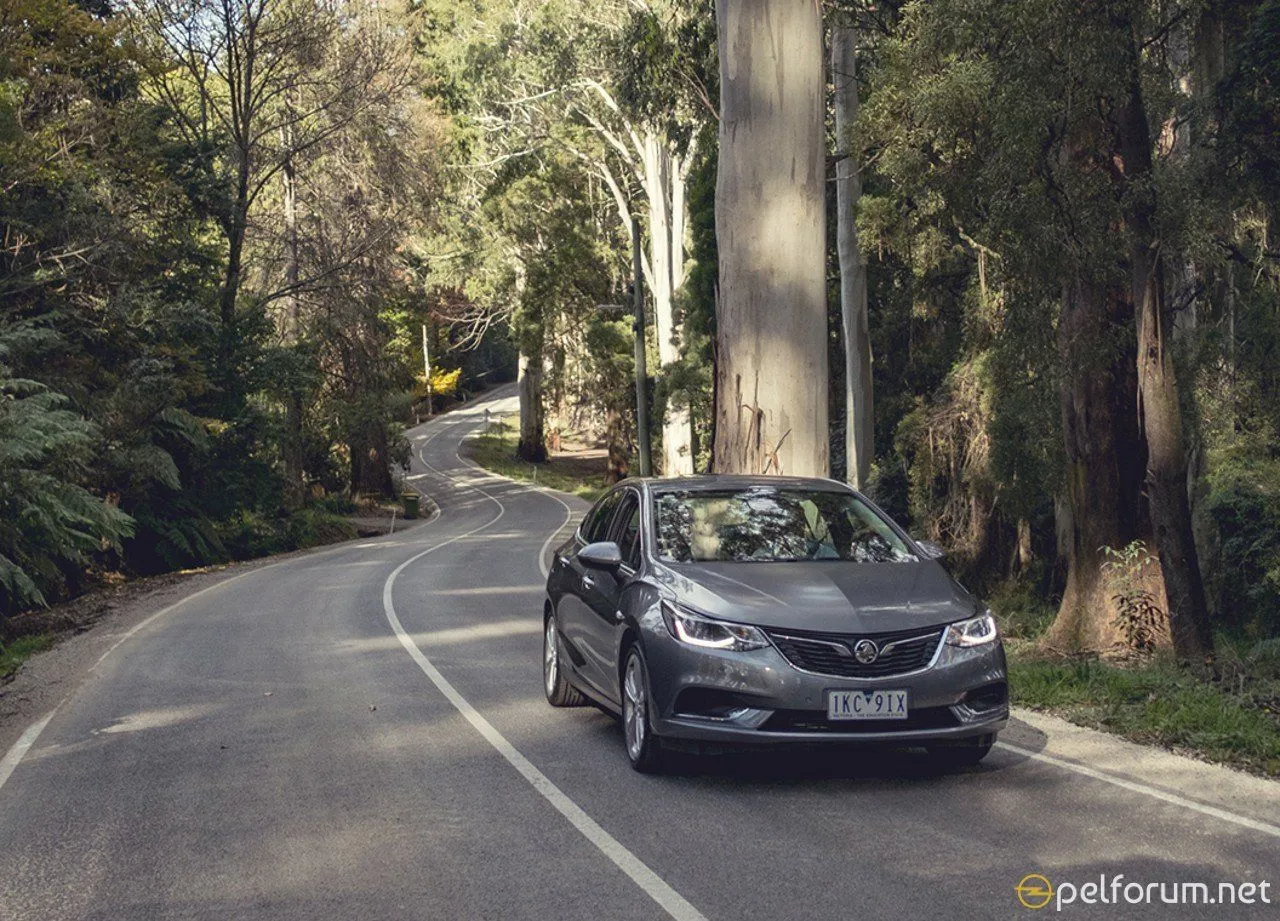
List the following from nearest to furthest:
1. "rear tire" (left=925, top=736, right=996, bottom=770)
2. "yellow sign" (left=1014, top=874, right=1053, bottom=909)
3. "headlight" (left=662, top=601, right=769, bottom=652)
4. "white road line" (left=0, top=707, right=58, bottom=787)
Result: "yellow sign" (left=1014, top=874, right=1053, bottom=909)
"headlight" (left=662, top=601, right=769, bottom=652)
"rear tire" (left=925, top=736, right=996, bottom=770)
"white road line" (left=0, top=707, right=58, bottom=787)

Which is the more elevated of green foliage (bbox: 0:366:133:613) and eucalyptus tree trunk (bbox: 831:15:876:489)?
eucalyptus tree trunk (bbox: 831:15:876:489)

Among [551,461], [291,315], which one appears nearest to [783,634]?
[291,315]

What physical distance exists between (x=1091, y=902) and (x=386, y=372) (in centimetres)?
4588

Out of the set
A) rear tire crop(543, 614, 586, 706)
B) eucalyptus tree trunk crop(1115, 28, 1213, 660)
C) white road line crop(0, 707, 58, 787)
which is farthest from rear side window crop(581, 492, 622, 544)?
eucalyptus tree trunk crop(1115, 28, 1213, 660)

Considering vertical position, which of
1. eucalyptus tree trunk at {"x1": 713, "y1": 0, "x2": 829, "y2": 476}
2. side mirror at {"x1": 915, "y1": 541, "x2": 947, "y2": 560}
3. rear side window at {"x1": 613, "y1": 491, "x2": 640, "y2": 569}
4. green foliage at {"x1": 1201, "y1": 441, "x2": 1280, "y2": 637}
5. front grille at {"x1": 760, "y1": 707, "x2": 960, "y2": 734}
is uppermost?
eucalyptus tree trunk at {"x1": 713, "y1": 0, "x2": 829, "y2": 476}

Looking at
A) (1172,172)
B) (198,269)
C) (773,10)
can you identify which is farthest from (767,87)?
(198,269)

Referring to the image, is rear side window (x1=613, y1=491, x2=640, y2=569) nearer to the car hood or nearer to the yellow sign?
the car hood

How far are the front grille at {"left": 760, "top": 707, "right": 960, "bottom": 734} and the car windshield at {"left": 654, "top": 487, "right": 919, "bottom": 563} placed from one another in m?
1.27

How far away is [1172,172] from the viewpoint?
15672 millimetres

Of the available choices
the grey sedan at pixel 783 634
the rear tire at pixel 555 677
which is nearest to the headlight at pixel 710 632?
the grey sedan at pixel 783 634

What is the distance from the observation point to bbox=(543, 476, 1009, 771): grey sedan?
730 cm

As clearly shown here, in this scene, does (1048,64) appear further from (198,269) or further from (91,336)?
(198,269)

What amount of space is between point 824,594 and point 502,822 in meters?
2.01

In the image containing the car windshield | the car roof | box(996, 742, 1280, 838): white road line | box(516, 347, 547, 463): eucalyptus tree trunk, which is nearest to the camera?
box(996, 742, 1280, 838): white road line
